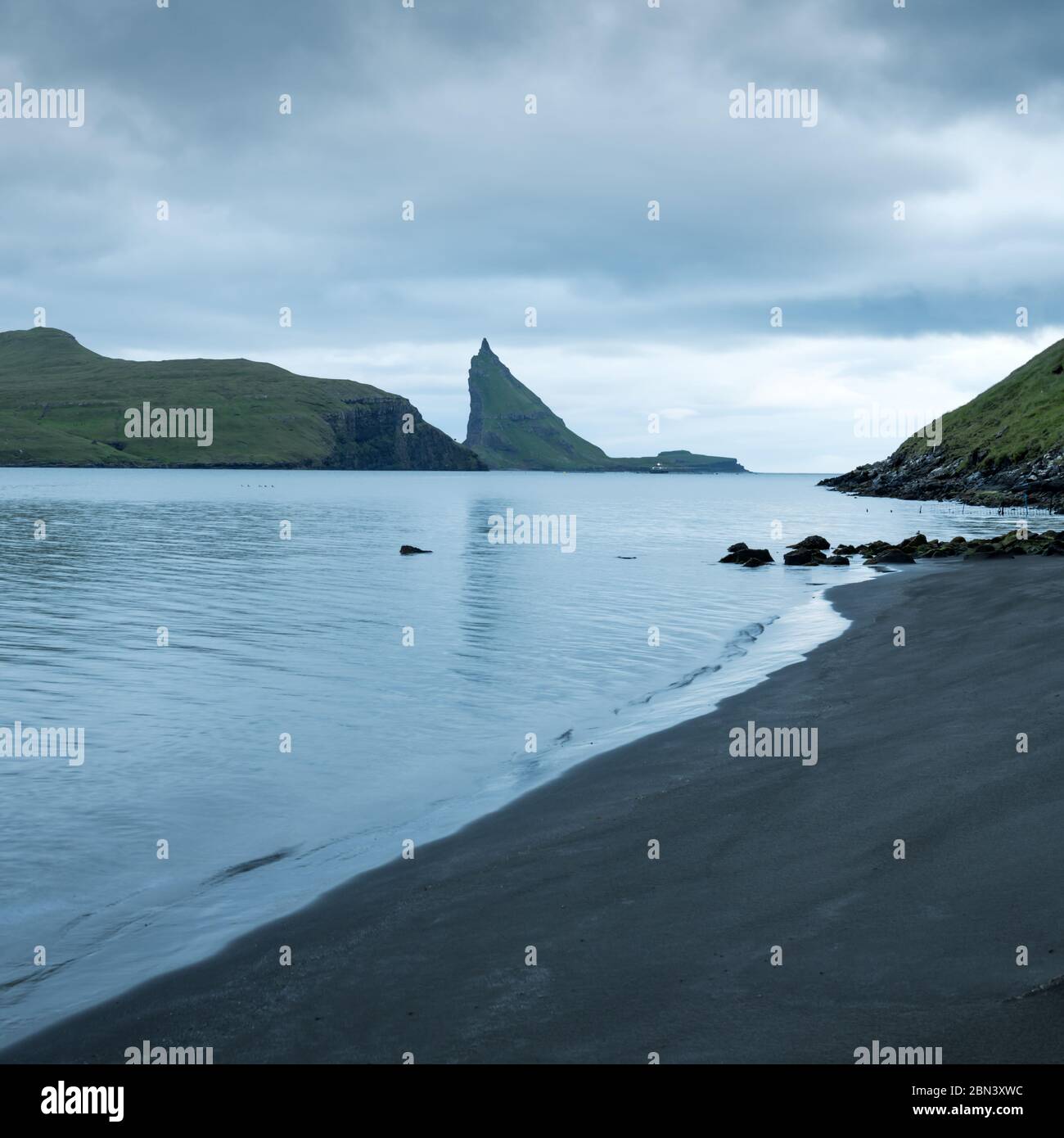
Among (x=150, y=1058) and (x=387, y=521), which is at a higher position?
(x=387, y=521)

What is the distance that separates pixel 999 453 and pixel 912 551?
9060 cm

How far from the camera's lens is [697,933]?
8.55 meters

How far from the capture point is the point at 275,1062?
7.13 metres

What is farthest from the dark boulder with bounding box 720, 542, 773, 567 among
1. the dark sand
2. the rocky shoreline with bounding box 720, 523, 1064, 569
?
the dark sand

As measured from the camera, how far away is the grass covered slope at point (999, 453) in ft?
365

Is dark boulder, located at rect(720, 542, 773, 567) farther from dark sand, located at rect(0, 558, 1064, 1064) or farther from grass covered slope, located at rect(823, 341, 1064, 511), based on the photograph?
grass covered slope, located at rect(823, 341, 1064, 511)

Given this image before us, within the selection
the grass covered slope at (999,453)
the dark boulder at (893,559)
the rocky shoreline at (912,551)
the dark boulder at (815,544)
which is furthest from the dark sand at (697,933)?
the grass covered slope at (999,453)

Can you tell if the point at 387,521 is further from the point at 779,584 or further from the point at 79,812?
the point at 79,812

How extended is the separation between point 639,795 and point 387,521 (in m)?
88.6

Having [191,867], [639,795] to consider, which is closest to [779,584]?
[639,795]

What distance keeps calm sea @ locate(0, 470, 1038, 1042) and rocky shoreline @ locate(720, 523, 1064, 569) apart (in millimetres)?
2110

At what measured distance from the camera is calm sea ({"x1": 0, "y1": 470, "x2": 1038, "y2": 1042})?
1145 cm

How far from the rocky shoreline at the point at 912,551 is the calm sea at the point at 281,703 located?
211 cm

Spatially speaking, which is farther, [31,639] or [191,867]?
[31,639]
